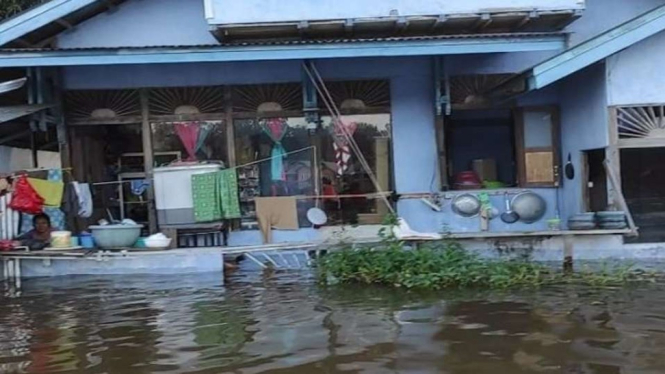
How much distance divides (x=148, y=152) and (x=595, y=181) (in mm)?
7995

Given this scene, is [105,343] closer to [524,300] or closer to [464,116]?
[524,300]

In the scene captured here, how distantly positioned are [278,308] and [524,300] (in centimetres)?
292

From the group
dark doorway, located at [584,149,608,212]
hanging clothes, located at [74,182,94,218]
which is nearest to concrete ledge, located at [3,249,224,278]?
hanging clothes, located at [74,182,94,218]

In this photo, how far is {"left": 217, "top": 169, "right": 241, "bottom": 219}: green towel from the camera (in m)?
12.8

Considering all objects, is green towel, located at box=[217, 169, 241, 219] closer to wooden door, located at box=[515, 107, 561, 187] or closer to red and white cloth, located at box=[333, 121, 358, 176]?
red and white cloth, located at box=[333, 121, 358, 176]

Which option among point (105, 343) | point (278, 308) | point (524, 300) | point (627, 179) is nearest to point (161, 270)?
point (278, 308)

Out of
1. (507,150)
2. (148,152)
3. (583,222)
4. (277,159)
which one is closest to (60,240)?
(148,152)

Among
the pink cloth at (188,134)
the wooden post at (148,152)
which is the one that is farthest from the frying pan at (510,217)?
the wooden post at (148,152)

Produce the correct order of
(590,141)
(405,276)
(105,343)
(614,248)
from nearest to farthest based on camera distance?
(105,343) → (405,276) → (614,248) → (590,141)

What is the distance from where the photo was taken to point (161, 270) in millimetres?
11664

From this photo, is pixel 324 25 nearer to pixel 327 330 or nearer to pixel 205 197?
pixel 205 197

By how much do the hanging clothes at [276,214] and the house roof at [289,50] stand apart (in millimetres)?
2691

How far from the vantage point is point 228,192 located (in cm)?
1289

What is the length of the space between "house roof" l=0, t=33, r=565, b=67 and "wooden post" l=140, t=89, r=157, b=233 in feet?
5.28
